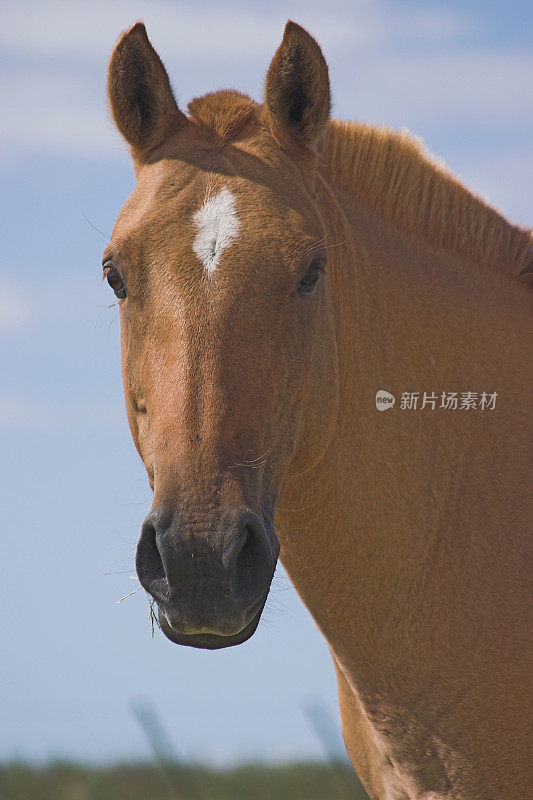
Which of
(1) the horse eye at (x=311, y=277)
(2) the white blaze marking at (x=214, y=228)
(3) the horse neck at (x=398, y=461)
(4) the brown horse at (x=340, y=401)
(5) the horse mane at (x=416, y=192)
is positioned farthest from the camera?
(5) the horse mane at (x=416, y=192)

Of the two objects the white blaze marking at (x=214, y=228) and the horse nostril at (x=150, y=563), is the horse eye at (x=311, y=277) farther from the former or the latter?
the horse nostril at (x=150, y=563)

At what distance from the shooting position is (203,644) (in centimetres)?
278

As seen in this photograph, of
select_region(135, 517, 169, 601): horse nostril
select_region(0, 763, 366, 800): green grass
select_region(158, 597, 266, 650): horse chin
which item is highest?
select_region(135, 517, 169, 601): horse nostril

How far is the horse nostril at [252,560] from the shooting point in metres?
2.71

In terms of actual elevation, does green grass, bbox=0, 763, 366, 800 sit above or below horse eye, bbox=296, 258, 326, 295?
below

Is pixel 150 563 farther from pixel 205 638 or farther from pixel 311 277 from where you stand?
pixel 311 277

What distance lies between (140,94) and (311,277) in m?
1.23

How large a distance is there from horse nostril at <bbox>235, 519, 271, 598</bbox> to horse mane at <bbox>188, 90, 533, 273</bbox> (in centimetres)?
207

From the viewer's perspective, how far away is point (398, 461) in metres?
3.80

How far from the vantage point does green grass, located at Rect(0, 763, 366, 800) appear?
22.1ft

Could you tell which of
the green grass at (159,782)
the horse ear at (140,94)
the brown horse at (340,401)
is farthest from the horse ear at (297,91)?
the green grass at (159,782)

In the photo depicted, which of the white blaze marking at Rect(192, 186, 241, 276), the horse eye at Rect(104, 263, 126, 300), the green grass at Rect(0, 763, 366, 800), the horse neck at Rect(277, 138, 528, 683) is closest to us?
the white blaze marking at Rect(192, 186, 241, 276)

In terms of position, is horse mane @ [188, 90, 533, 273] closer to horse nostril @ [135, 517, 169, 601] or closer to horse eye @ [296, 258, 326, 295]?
horse eye @ [296, 258, 326, 295]

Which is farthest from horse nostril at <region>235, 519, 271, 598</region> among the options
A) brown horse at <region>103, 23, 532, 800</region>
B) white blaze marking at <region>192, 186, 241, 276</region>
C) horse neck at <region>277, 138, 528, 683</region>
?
white blaze marking at <region>192, 186, 241, 276</region>
